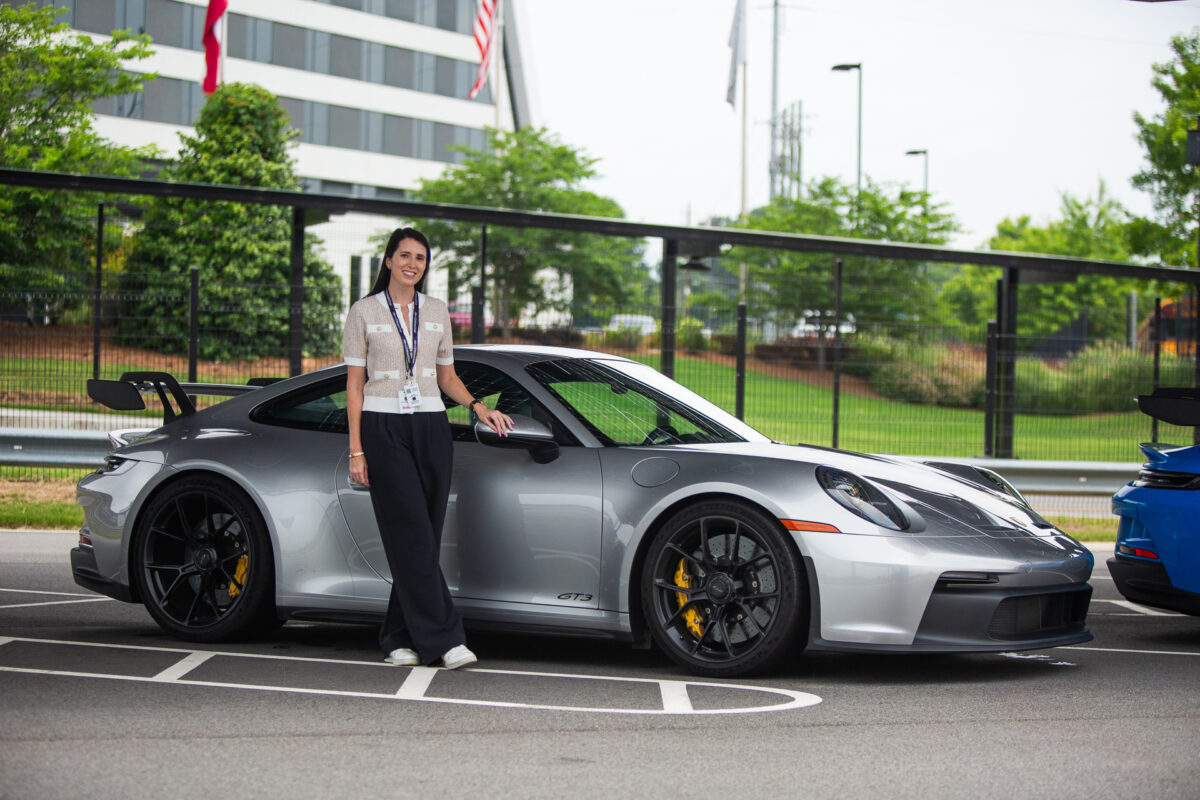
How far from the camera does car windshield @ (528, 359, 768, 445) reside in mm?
6047

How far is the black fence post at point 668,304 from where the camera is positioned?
43.1ft

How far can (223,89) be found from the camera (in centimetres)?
3141

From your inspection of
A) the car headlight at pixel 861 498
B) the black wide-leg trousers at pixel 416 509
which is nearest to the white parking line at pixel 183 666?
the black wide-leg trousers at pixel 416 509

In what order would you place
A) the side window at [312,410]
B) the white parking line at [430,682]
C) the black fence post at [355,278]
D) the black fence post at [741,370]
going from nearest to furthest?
the white parking line at [430,682]
the side window at [312,410]
the black fence post at [741,370]
the black fence post at [355,278]

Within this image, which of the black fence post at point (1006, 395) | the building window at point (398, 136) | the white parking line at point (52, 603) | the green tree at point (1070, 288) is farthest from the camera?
the building window at point (398, 136)

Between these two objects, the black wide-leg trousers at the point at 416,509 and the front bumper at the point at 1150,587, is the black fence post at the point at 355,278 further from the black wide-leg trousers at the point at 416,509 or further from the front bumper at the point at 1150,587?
the front bumper at the point at 1150,587

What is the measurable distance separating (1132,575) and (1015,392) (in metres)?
7.83

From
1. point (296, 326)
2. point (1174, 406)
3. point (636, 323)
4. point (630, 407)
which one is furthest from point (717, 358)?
point (630, 407)

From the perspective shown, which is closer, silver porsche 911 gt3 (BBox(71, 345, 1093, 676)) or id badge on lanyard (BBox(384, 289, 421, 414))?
silver porsche 911 gt3 (BBox(71, 345, 1093, 676))

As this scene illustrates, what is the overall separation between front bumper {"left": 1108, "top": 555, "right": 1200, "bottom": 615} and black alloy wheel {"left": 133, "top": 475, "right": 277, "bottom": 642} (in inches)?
159

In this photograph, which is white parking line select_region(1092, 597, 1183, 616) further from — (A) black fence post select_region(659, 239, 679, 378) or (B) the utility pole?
(B) the utility pole

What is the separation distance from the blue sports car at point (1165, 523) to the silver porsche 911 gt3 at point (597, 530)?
74cm

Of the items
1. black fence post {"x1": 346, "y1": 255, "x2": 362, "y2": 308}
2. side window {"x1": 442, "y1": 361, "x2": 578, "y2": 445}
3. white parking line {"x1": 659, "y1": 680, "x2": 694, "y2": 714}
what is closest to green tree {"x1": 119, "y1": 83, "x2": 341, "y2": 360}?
black fence post {"x1": 346, "y1": 255, "x2": 362, "y2": 308}

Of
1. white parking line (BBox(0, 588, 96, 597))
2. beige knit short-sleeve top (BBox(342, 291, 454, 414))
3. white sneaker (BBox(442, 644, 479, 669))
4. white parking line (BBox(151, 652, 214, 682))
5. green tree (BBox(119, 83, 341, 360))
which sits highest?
green tree (BBox(119, 83, 341, 360))
